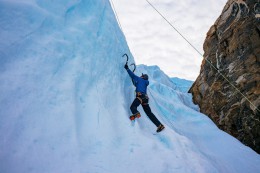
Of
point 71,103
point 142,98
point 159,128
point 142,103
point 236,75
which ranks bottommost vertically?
point 159,128

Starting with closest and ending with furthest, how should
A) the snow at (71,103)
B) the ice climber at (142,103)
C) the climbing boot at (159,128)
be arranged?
the snow at (71,103)
the ice climber at (142,103)
the climbing boot at (159,128)

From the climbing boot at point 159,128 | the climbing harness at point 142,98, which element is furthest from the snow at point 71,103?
the climbing harness at point 142,98

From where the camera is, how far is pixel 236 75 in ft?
34.3

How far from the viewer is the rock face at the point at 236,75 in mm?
9477

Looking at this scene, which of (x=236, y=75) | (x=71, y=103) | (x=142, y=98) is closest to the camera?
(x=71, y=103)

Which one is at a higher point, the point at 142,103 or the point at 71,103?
the point at 142,103

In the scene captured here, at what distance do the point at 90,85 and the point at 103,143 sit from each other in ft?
5.36

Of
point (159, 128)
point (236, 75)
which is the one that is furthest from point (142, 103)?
point (236, 75)

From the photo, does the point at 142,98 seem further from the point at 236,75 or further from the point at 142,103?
the point at 236,75

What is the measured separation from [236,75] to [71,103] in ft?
27.6

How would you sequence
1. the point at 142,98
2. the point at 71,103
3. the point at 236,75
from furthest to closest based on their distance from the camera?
1. the point at 236,75
2. the point at 142,98
3. the point at 71,103

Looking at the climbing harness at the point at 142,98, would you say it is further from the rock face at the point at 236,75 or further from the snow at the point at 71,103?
the rock face at the point at 236,75

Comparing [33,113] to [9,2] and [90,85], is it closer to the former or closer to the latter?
[90,85]

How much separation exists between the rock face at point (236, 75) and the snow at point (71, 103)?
9.04 feet
